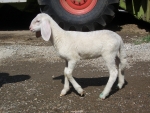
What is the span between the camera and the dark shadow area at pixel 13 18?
9992mm

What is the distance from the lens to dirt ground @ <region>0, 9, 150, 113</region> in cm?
480

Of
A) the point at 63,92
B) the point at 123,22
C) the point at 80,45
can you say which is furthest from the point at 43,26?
the point at 123,22

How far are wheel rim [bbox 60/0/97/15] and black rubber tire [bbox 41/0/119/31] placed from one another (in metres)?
0.06

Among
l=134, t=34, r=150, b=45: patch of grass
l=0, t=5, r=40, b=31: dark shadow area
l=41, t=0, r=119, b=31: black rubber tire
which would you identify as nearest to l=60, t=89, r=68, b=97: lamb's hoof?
l=134, t=34, r=150, b=45: patch of grass

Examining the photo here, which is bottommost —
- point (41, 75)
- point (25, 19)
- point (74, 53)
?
point (25, 19)

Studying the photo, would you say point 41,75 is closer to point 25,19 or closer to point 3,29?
point 3,29

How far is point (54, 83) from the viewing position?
A: 5664mm

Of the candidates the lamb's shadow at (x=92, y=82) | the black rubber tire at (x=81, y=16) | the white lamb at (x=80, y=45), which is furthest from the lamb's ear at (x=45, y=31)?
the black rubber tire at (x=81, y=16)

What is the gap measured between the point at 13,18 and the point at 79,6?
2.60 meters

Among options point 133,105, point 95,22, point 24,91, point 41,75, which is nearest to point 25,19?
point 95,22

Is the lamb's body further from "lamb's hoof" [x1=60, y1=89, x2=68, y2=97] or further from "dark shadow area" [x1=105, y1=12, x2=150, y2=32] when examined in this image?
"dark shadow area" [x1=105, y1=12, x2=150, y2=32]

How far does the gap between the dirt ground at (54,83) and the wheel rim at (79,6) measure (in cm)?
91

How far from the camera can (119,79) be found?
209 inches

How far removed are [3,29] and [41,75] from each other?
3.85m
